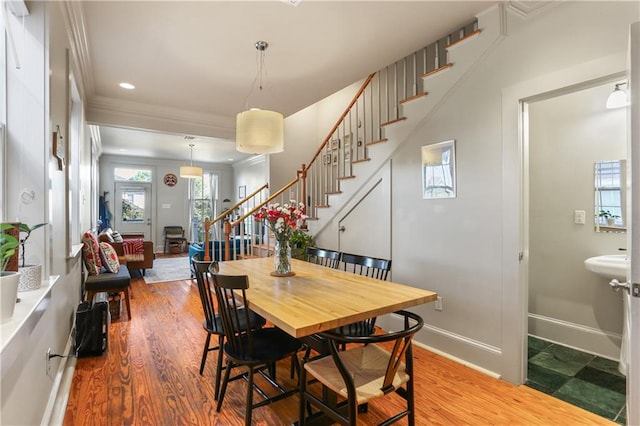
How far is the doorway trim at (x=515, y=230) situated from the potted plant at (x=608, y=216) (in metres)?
1.10

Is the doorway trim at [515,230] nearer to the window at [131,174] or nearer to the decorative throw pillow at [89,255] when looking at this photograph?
the decorative throw pillow at [89,255]

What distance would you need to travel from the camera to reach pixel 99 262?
12.8 ft

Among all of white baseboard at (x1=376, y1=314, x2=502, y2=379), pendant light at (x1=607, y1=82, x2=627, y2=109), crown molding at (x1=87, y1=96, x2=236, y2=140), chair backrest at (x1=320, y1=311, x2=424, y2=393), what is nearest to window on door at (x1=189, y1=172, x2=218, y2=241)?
crown molding at (x1=87, y1=96, x2=236, y2=140)

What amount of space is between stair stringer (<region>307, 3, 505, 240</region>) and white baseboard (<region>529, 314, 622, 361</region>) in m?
2.22

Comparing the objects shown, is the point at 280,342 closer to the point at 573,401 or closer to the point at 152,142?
the point at 573,401

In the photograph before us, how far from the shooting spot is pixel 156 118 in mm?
4441

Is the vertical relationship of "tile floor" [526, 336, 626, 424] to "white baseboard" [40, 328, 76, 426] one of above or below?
below

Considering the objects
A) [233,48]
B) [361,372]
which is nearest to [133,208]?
[233,48]

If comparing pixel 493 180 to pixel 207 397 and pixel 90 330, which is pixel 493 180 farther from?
pixel 90 330

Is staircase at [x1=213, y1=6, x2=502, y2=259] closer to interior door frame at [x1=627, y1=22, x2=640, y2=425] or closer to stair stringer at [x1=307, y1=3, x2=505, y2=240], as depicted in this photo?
stair stringer at [x1=307, y1=3, x2=505, y2=240]

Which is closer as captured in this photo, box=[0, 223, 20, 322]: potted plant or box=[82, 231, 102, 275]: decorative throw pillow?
box=[0, 223, 20, 322]: potted plant

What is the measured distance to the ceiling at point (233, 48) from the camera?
2.32 m

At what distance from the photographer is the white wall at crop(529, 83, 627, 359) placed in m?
2.78

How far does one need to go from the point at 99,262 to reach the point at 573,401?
4.75m
